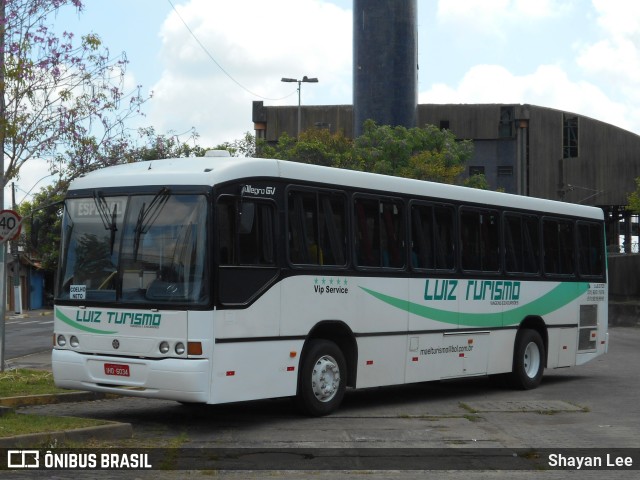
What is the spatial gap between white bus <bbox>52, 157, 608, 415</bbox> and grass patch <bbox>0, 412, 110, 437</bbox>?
0.90 metres

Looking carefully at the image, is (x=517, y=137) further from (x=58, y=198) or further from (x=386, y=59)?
(x=58, y=198)

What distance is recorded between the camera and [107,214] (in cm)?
1292

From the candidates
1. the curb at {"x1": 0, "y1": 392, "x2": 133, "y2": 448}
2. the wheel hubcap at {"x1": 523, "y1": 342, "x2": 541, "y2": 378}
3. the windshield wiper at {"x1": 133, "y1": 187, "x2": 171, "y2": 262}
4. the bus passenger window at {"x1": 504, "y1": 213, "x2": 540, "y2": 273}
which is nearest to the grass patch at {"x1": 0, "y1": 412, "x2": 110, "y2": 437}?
the curb at {"x1": 0, "y1": 392, "x2": 133, "y2": 448}

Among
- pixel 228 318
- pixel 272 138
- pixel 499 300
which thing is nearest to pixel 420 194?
pixel 499 300

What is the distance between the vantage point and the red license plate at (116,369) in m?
12.4

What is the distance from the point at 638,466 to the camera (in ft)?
33.6

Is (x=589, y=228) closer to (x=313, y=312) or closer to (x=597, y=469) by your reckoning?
(x=313, y=312)

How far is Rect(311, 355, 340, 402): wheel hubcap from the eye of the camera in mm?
13656

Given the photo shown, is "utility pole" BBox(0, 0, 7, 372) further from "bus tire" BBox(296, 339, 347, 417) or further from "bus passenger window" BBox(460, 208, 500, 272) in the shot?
"bus passenger window" BBox(460, 208, 500, 272)

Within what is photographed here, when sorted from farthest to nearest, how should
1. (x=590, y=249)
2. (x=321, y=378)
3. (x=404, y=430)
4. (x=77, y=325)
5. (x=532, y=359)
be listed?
(x=590, y=249) → (x=532, y=359) → (x=321, y=378) → (x=77, y=325) → (x=404, y=430)

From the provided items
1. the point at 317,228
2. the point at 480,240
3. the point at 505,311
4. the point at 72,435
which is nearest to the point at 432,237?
the point at 480,240

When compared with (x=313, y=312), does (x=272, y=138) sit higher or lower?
higher

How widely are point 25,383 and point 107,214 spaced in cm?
477

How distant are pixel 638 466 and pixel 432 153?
164ft
